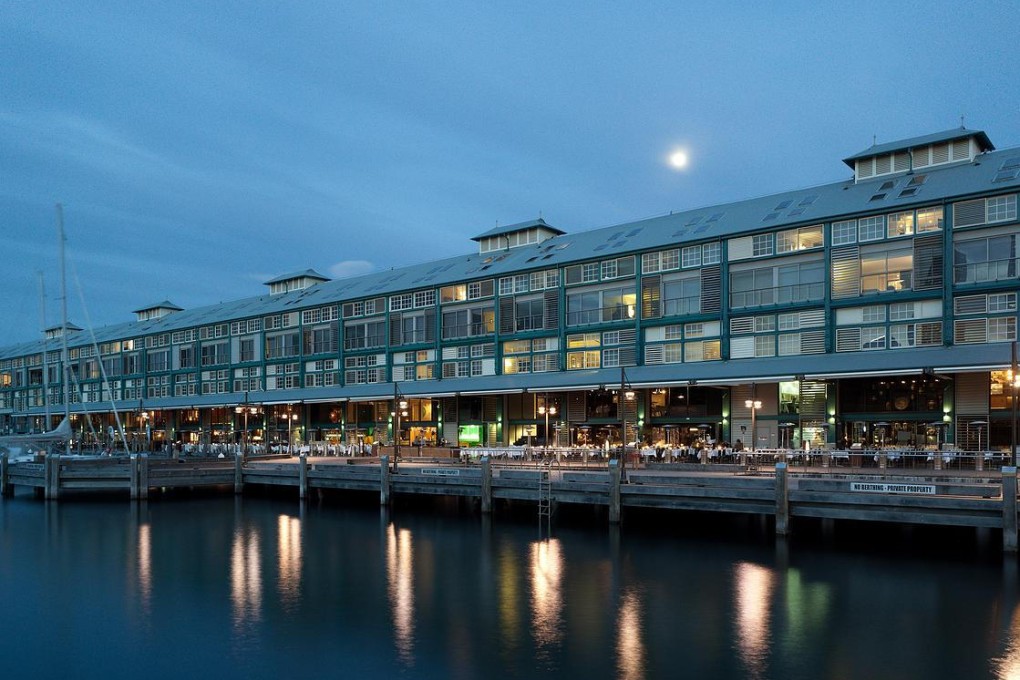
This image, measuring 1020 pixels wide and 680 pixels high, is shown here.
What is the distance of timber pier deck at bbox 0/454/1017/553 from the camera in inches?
983

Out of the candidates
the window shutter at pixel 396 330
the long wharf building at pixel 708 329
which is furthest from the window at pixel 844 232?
the window shutter at pixel 396 330

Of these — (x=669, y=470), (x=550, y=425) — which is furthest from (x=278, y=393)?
(x=669, y=470)

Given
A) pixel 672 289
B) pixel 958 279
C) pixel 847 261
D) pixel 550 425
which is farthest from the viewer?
pixel 550 425

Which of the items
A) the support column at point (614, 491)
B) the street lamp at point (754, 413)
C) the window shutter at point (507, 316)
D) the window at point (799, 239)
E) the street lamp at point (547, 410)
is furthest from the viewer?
the window shutter at point (507, 316)

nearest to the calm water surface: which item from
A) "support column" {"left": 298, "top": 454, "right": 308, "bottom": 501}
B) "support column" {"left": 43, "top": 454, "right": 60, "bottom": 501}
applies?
"support column" {"left": 298, "top": 454, "right": 308, "bottom": 501}

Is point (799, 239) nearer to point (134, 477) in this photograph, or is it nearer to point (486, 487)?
point (486, 487)

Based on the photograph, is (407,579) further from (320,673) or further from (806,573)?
(806,573)

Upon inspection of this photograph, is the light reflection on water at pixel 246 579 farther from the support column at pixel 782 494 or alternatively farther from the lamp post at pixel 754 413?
the lamp post at pixel 754 413

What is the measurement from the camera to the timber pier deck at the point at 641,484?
2497 cm

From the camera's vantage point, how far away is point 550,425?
55.9 metres

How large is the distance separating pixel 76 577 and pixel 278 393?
43.7 meters

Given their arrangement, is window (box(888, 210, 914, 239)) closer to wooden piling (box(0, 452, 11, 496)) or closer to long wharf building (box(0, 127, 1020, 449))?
long wharf building (box(0, 127, 1020, 449))

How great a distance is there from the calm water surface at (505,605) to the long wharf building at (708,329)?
9.56m

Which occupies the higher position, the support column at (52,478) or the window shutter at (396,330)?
the window shutter at (396,330)
